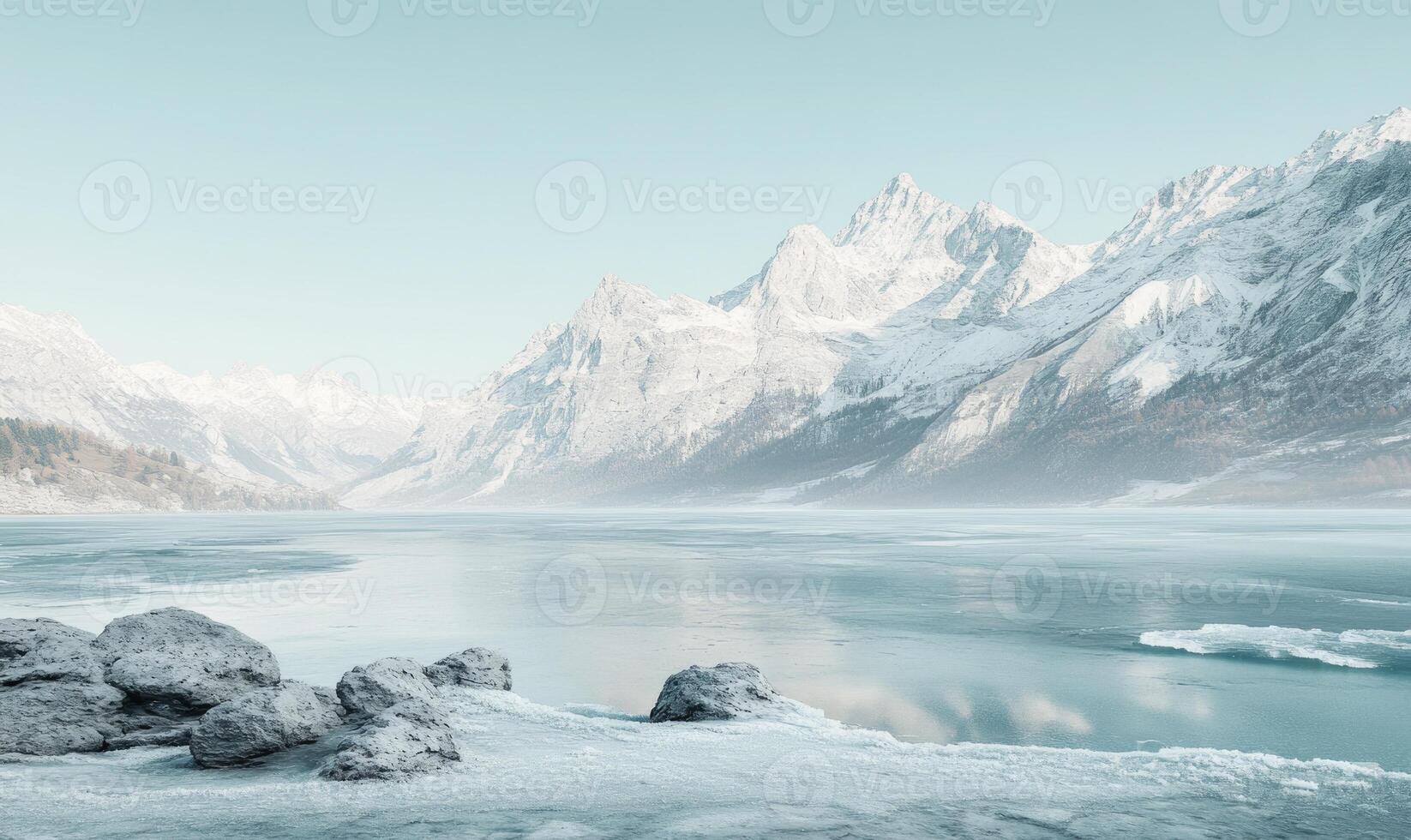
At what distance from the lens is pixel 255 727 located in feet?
63.0

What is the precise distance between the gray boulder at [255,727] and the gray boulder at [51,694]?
11.0ft

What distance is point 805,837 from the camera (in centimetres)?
1447

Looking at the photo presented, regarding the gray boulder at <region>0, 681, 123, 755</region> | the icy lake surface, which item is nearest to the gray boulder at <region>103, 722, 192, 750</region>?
the gray boulder at <region>0, 681, 123, 755</region>

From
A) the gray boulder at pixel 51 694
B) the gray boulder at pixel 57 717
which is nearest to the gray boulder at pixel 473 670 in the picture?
the gray boulder at pixel 57 717

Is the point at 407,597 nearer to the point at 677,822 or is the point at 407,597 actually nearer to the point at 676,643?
the point at 676,643

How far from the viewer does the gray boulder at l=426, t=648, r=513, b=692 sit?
27234mm
